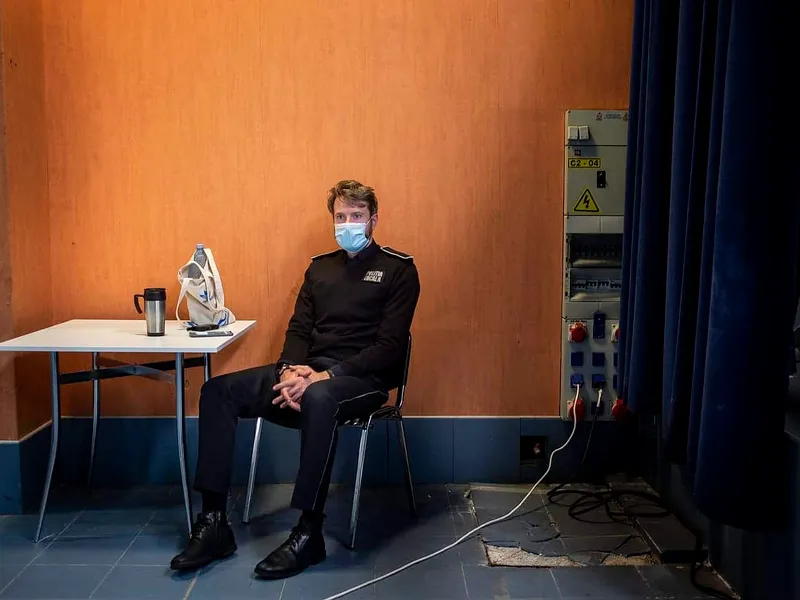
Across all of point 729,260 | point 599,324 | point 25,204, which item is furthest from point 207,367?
point 729,260

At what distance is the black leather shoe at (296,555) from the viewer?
1997 mm

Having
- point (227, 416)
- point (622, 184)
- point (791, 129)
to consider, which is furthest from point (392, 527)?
point (791, 129)

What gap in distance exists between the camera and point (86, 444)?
2727 millimetres

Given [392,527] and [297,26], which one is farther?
[297,26]

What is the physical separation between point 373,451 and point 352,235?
0.88 m

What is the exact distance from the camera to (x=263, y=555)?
214 centimetres

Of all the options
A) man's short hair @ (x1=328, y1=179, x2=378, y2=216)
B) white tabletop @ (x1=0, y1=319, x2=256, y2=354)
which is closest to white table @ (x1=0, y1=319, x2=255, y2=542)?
white tabletop @ (x1=0, y1=319, x2=256, y2=354)

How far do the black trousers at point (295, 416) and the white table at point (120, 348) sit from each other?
0.36ft

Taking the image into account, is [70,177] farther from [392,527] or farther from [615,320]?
[615,320]

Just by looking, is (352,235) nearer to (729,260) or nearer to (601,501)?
(729,260)

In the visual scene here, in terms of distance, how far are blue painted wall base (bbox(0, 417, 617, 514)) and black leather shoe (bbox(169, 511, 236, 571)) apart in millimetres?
612

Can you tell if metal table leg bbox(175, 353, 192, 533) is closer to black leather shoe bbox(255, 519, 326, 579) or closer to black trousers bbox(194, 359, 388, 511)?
black trousers bbox(194, 359, 388, 511)

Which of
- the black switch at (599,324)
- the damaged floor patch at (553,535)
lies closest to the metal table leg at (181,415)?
the damaged floor patch at (553,535)

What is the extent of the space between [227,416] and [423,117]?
1.30 metres
